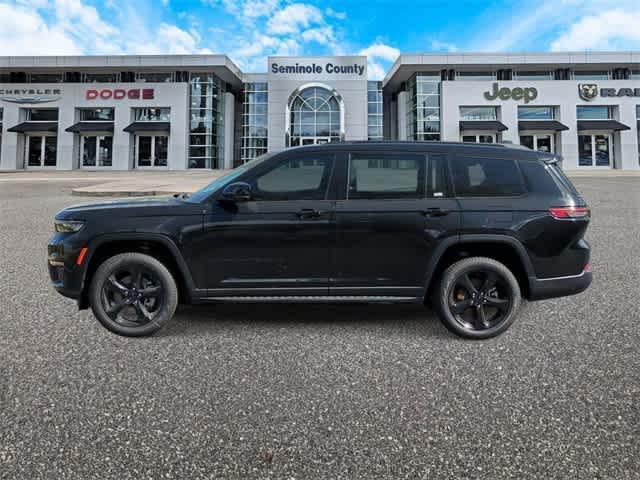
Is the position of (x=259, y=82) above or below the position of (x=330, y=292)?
above

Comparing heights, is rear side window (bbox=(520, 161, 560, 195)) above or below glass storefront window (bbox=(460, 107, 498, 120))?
below

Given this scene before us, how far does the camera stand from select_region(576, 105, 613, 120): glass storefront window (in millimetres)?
41562

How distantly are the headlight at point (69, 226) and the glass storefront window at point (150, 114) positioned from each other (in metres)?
41.4

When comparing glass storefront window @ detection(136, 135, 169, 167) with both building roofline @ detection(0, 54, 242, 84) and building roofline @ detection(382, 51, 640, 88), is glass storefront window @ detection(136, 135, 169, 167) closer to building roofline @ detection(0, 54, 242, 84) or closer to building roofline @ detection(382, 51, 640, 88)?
building roofline @ detection(0, 54, 242, 84)

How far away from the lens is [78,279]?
12.2 feet

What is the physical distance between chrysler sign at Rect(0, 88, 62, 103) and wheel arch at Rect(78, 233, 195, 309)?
4655 cm

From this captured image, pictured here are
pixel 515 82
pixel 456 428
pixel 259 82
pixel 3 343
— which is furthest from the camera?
pixel 259 82

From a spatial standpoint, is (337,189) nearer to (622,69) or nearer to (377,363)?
(377,363)

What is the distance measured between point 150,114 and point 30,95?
1212 centimetres

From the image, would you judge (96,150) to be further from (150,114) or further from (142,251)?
(142,251)

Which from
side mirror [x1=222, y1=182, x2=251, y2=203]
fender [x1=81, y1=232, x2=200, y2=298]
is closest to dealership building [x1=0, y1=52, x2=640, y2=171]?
side mirror [x1=222, y1=182, x2=251, y2=203]

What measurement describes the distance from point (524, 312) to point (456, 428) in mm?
2482

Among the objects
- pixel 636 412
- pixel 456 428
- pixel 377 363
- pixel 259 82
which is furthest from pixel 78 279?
pixel 259 82

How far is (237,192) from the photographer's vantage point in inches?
146
